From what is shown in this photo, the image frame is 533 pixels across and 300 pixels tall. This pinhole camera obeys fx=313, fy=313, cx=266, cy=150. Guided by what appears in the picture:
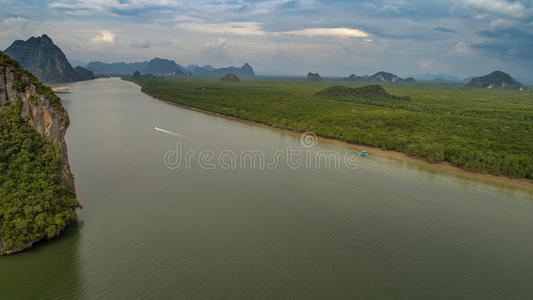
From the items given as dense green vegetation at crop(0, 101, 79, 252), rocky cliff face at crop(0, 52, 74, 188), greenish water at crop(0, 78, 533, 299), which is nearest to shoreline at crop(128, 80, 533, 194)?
greenish water at crop(0, 78, 533, 299)

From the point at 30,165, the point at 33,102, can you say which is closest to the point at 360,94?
the point at 33,102

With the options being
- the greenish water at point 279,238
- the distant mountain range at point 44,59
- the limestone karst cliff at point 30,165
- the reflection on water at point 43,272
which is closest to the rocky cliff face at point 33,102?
the limestone karst cliff at point 30,165

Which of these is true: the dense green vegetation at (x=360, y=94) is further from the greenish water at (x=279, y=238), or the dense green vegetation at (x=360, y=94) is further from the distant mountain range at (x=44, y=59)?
the distant mountain range at (x=44, y=59)

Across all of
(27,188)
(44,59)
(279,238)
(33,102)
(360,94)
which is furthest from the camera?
(44,59)

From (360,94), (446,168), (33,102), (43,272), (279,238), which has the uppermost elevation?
(360,94)

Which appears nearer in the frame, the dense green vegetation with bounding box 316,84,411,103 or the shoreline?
the shoreline

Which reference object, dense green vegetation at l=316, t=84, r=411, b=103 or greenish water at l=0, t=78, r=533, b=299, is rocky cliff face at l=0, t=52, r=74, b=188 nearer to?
greenish water at l=0, t=78, r=533, b=299

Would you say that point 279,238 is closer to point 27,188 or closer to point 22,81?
point 27,188
